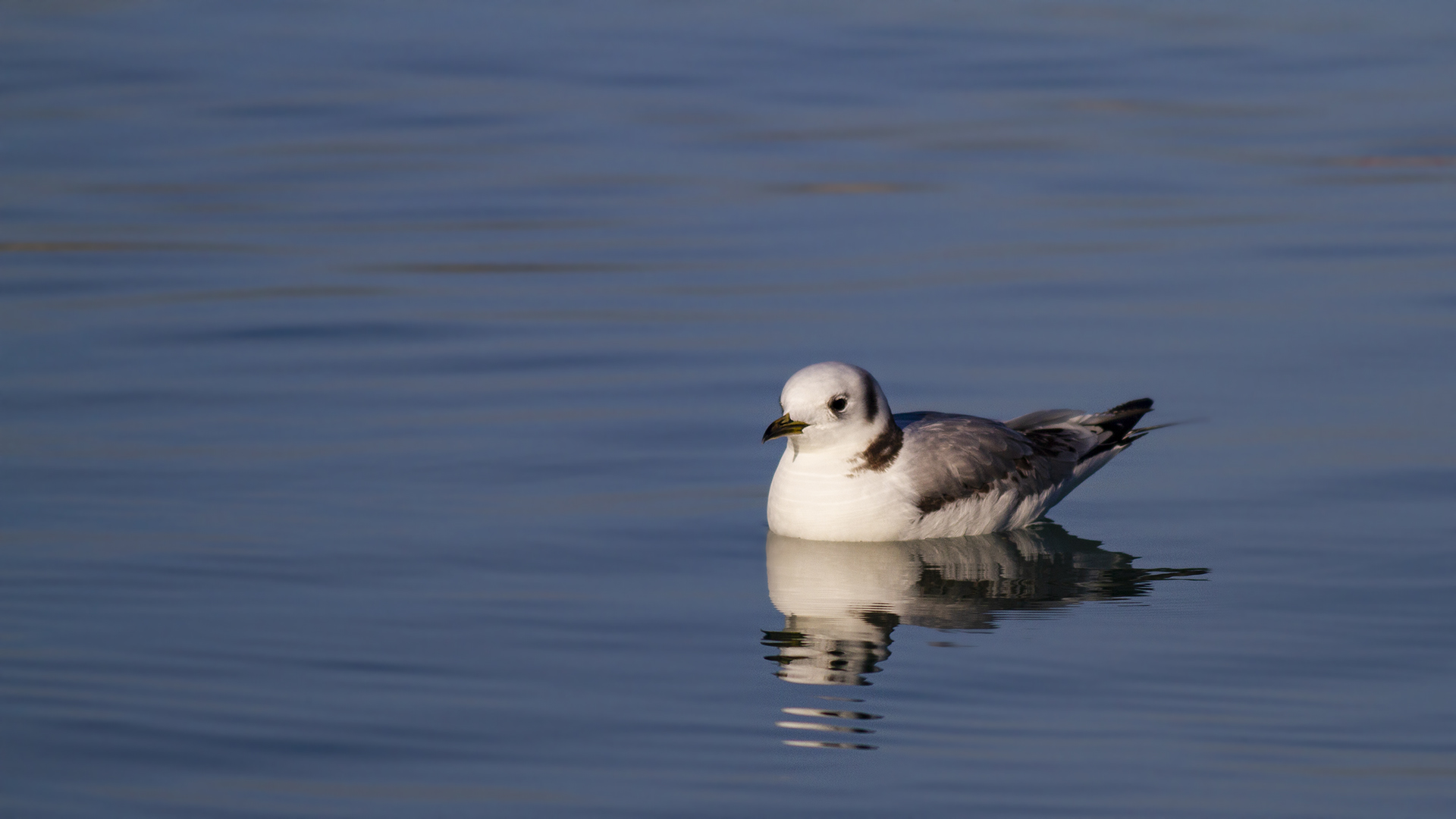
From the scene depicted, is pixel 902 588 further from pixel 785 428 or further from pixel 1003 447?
pixel 1003 447

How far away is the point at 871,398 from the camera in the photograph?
35.9 ft

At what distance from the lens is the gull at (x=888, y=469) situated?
10.8 meters

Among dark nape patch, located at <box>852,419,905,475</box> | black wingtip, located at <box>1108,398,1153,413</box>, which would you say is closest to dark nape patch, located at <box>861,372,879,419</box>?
dark nape patch, located at <box>852,419,905,475</box>

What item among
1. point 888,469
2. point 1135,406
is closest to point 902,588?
point 888,469

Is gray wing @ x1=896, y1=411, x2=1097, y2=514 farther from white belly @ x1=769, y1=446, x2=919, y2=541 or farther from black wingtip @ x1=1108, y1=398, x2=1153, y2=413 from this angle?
black wingtip @ x1=1108, y1=398, x2=1153, y2=413

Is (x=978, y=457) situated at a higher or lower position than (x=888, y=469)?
higher

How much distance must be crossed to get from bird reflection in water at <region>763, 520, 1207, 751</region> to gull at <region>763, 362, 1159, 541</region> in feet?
0.39

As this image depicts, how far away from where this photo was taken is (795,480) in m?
10.9

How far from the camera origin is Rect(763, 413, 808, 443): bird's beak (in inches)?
419

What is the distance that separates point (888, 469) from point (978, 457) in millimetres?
617

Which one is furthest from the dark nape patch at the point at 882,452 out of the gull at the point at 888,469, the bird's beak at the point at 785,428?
the bird's beak at the point at 785,428

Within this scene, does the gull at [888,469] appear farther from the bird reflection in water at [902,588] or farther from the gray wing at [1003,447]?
the bird reflection in water at [902,588]

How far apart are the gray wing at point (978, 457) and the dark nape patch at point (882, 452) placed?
2.8 inches

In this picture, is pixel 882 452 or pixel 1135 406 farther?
pixel 1135 406
